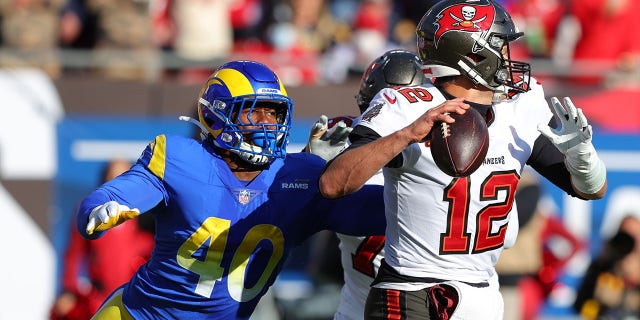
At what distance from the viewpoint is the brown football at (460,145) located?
4.06 meters

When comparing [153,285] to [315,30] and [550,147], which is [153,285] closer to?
[550,147]

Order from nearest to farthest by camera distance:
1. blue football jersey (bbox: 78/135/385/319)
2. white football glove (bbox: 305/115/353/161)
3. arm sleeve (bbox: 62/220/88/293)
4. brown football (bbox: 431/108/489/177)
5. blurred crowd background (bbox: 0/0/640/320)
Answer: brown football (bbox: 431/108/489/177)
blue football jersey (bbox: 78/135/385/319)
white football glove (bbox: 305/115/353/161)
arm sleeve (bbox: 62/220/88/293)
blurred crowd background (bbox: 0/0/640/320)

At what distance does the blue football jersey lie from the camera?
14.9ft

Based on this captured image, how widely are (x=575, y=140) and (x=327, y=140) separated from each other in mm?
1215

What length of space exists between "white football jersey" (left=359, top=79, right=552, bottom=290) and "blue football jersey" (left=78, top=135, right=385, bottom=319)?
38 cm

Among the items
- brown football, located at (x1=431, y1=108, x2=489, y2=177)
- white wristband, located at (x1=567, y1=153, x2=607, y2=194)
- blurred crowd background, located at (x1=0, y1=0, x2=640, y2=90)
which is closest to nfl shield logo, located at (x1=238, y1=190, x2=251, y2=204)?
brown football, located at (x1=431, y1=108, x2=489, y2=177)

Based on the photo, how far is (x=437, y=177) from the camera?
4.34m

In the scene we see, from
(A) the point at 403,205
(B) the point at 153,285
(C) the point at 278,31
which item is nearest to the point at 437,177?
(A) the point at 403,205

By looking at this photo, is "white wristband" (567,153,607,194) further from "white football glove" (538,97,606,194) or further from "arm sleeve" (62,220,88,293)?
"arm sleeve" (62,220,88,293)

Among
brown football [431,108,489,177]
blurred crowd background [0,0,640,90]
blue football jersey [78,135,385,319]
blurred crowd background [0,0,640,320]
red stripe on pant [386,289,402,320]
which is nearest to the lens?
brown football [431,108,489,177]

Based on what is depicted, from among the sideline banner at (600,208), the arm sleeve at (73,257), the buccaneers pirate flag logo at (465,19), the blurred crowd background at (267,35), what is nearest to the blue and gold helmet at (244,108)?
the buccaneers pirate flag logo at (465,19)

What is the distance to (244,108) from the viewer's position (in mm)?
4695

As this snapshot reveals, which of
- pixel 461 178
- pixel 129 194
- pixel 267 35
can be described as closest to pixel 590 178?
pixel 461 178

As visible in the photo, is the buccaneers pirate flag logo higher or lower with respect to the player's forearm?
higher
